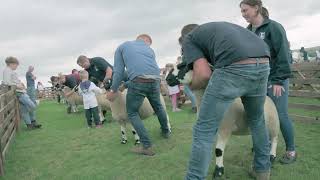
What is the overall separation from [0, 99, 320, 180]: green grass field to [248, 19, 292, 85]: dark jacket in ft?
3.61

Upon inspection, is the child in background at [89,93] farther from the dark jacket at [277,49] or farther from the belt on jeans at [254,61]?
the belt on jeans at [254,61]

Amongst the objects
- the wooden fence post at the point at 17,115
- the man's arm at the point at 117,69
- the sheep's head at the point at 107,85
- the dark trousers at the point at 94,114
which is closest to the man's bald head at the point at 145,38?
the man's arm at the point at 117,69

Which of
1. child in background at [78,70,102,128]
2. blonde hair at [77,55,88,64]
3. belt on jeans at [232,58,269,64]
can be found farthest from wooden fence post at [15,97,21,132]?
belt on jeans at [232,58,269,64]

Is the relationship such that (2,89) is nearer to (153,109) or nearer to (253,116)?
(153,109)

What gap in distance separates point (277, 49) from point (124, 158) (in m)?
2.73

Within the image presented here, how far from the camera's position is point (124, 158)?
6008mm

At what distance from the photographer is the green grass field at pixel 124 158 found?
16.1 ft

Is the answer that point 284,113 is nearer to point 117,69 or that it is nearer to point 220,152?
point 220,152

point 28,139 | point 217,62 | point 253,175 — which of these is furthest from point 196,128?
point 28,139

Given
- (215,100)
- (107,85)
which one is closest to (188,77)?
(215,100)

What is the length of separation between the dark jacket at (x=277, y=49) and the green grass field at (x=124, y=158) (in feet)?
3.61

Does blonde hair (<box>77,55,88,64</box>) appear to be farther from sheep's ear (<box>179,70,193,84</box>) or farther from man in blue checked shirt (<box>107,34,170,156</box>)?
sheep's ear (<box>179,70,193,84</box>)

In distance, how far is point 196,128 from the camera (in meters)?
3.68

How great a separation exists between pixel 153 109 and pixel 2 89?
4.34 m
